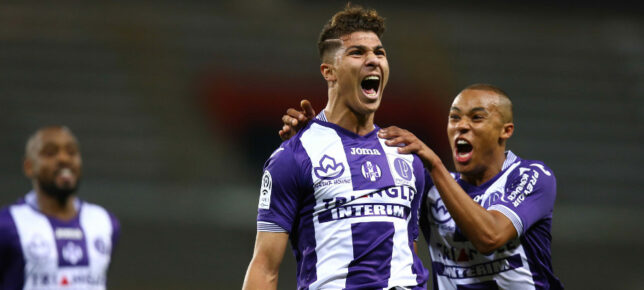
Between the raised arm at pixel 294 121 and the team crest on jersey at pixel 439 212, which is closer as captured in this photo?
the raised arm at pixel 294 121

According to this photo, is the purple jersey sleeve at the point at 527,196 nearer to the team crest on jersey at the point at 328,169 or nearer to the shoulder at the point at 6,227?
the team crest on jersey at the point at 328,169

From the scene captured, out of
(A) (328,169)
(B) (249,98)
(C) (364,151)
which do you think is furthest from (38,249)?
(B) (249,98)

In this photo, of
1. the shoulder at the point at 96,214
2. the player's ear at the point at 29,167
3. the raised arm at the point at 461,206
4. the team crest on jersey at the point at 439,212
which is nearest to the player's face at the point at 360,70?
the raised arm at the point at 461,206

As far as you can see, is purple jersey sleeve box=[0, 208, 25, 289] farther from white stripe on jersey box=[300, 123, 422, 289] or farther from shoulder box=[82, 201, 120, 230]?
white stripe on jersey box=[300, 123, 422, 289]

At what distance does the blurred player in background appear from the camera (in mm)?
4195

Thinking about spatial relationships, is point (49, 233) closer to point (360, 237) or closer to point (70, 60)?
point (360, 237)

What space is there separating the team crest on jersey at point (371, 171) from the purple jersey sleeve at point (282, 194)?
1.04 feet

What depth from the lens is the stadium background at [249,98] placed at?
12.1 meters

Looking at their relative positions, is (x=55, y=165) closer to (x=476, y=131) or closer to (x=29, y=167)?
(x=29, y=167)

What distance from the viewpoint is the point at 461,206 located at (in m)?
4.07

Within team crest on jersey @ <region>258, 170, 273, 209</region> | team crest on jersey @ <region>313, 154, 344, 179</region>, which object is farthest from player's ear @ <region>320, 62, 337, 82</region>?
team crest on jersey @ <region>258, 170, 273, 209</region>

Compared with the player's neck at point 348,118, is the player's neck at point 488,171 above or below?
below

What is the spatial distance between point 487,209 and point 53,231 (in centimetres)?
260

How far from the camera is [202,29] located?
15.4 meters
